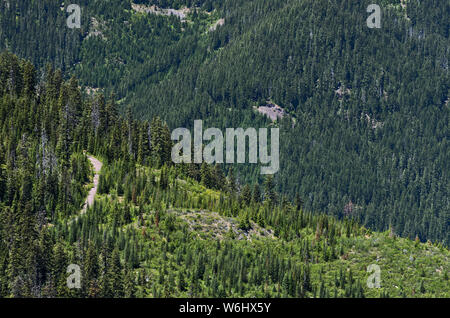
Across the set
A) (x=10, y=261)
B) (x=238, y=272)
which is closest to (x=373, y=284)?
(x=238, y=272)

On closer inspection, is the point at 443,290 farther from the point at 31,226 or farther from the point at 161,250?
the point at 31,226
